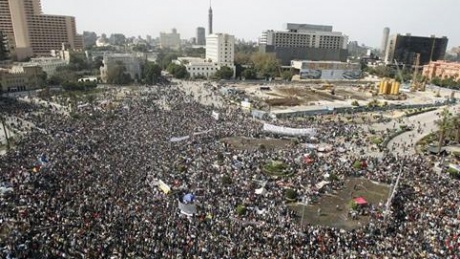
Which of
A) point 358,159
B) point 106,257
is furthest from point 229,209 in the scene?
point 358,159

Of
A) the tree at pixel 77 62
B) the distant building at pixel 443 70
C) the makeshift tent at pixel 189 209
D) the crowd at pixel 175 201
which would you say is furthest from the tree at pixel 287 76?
the makeshift tent at pixel 189 209

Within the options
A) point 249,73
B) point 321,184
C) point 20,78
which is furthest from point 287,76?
point 321,184

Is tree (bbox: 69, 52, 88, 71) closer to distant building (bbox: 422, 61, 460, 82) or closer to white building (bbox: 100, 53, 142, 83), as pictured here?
white building (bbox: 100, 53, 142, 83)

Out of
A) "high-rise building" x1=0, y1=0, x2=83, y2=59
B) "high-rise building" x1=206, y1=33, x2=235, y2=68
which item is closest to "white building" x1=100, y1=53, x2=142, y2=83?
"high-rise building" x1=206, y1=33, x2=235, y2=68

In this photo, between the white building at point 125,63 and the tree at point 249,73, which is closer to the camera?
the white building at point 125,63

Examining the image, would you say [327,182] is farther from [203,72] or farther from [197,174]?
[203,72]

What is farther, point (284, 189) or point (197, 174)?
point (197, 174)

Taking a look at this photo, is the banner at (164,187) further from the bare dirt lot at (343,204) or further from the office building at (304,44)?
the office building at (304,44)
